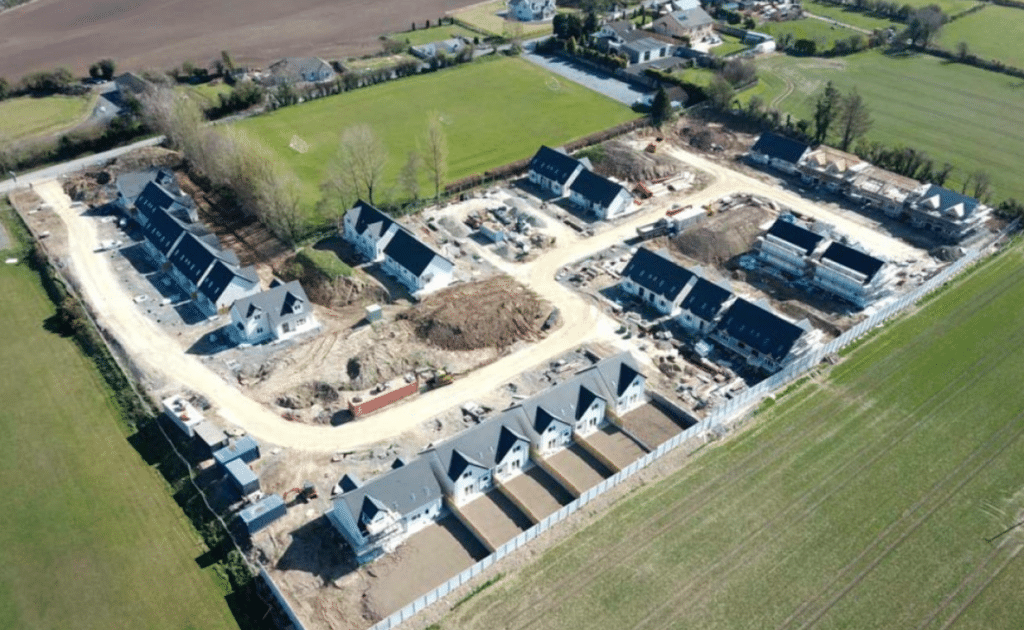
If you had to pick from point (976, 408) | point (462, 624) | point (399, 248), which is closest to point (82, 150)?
point (399, 248)

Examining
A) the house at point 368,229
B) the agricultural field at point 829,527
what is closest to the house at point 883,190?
the agricultural field at point 829,527

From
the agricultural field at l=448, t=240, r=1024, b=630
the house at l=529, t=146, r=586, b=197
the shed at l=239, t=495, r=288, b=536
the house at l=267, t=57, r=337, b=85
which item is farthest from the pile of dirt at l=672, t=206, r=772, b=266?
the house at l=267, t=57, r=337, b=85

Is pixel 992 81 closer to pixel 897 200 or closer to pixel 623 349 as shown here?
pixel 897 200

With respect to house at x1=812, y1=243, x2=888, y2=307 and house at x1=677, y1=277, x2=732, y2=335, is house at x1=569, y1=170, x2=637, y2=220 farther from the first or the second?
house at x1=812, y1=243, x2=888, y2=307

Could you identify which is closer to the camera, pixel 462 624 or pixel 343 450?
pixel 462 624

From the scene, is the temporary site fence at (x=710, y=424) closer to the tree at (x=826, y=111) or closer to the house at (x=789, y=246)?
the house at (x=789, y=246)
